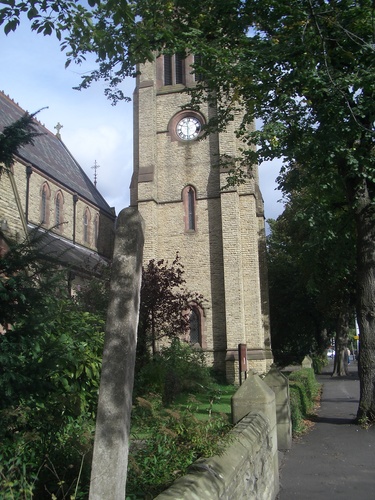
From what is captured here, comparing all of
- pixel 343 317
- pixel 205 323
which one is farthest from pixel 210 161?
pixel 343 317

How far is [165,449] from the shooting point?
4.88m

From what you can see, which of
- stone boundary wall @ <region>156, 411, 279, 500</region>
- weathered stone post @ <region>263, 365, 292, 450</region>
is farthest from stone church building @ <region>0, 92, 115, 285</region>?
stone boundary wall @ <region>156, 411, 279, 500</region>

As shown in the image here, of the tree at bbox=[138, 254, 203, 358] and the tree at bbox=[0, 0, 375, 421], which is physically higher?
the tree at bbox=[0, 0, 375, 421]

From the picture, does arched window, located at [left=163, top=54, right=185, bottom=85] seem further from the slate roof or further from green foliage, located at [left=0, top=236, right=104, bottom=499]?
green foliage, located at [left=0, top=236, right=104, bottom=499]

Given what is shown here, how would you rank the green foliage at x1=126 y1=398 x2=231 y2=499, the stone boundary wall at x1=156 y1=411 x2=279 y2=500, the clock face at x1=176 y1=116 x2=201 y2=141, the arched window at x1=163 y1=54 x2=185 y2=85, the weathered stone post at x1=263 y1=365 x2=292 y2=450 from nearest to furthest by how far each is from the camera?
the stone boundary wall at x1=156 y1=411 x2=279 y2=500 < the green foliage at x1=126 y1=398 x2=231 y2=499 < the weathered stone post at x1=263 y1=365 x2=292 y2=450 < the clock face at x1=176 y1=116 x2=201 y2=141 < the arched window at x1=163 y1=54 x2=185 y2=85

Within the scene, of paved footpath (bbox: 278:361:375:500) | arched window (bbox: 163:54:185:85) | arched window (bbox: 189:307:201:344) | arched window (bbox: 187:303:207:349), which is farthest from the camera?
arched window (bbox: 163:54:185:85)

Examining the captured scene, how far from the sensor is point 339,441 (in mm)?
9883

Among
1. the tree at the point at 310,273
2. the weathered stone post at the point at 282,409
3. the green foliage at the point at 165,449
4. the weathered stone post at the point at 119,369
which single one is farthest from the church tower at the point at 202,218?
the weathered stone post at the point at 119,369

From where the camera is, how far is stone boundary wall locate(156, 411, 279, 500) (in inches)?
138

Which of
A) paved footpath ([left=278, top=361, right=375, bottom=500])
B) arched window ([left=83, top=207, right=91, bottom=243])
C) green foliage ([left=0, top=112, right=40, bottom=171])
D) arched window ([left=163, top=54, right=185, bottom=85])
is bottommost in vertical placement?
paved footpath ([left=278, top=361, right=375, bottom=500])

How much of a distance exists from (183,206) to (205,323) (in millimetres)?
5805

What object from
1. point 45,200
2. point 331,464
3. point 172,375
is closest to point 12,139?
point 331,464

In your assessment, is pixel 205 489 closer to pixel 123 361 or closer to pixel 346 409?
pixel 123 361

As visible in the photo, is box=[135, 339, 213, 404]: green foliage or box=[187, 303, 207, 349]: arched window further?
box=[187, 303, 207, 349]: arched window
